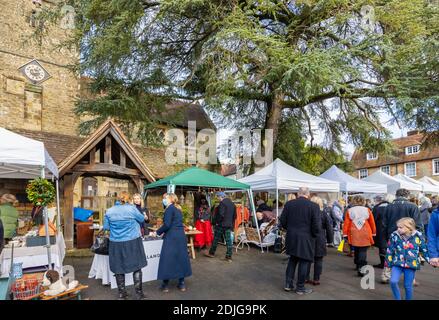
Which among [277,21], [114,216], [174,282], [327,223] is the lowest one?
[174,282]

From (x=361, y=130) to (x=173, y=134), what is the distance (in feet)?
40.1

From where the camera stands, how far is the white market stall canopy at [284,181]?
9.80m

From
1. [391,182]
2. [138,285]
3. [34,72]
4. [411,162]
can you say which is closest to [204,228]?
[138,285]

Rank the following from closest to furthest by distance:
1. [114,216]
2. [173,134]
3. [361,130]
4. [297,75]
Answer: [114,216] → [297,75] → [361,130] → [173,134]

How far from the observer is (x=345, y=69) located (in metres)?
9.48

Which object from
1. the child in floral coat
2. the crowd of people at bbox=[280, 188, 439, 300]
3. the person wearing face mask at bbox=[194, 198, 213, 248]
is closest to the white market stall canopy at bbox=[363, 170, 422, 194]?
the crowd of people at bbox=[280, 188, 439, 300]

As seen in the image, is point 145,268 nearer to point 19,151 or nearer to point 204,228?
point 19,151

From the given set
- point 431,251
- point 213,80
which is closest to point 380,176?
point 213,80

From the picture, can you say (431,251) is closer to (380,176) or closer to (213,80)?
(213,80)

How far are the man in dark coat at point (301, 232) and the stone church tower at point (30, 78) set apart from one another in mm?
18570

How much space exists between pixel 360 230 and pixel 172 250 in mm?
3744

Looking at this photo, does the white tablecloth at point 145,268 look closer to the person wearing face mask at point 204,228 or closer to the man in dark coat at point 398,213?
the person wearing face mask at point 204,228

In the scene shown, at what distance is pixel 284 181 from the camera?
9797 millimetres

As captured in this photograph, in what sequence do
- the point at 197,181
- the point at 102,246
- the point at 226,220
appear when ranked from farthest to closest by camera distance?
the point at 197,181
the point at 226,220
the point at 102,246
